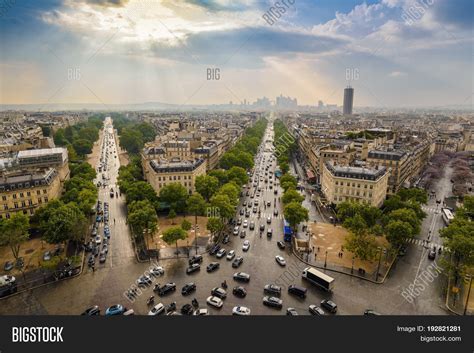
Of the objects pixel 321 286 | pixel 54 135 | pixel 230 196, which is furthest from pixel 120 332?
pixel 54 135

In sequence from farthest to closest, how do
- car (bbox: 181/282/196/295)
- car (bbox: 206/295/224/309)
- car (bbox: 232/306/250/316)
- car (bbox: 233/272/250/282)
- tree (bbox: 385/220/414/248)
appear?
tree (bbox: 385/220/414/248), car (bbox: 233/272/250/282), car (bbox: 181/282/196/295), car (bbox: 206/295/224/309), car (bbox: 232/306/250/316)

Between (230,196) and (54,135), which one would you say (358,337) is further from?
(54,135)

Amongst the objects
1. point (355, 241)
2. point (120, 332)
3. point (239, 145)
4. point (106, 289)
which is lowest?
point (106, 289)

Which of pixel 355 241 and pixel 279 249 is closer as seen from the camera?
pixel 355 241

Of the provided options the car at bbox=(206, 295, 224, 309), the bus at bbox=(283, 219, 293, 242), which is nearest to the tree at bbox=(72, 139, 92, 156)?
the bus at bbox=(283, 219, 293, 242)

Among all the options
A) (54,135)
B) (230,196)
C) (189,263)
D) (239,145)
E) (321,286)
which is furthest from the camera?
(54,135)

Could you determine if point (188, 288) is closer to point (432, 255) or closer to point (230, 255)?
point (230, 255)

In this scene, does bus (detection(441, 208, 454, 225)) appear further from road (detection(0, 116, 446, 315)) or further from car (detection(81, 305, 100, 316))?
car (detection(81, 305, 100, 316))
